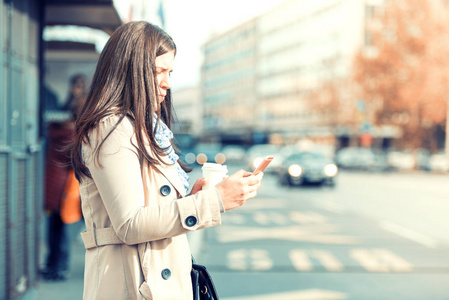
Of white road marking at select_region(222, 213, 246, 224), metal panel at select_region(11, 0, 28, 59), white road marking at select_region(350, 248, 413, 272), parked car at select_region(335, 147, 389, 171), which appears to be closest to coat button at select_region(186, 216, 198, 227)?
metal panel at select_region(11, 0, 28, 59)

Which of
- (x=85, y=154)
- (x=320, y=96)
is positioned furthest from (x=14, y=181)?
(x=320, y=96)

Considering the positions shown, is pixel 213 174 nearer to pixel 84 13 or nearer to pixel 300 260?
pixel 84 13

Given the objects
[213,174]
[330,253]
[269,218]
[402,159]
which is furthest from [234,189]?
[402,159]

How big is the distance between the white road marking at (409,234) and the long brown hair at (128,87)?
25.6 ft

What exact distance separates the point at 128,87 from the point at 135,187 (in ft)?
Answer: 1.12

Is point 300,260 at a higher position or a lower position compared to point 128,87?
lower

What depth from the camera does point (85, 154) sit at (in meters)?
1.82

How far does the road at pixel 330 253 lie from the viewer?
6.01 metres

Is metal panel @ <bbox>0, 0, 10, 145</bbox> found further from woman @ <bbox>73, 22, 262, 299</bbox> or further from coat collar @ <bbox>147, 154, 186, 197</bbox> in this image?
coat collar @ <bbox>147, 154, 186, 197</bbox>

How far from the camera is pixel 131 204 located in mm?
1732

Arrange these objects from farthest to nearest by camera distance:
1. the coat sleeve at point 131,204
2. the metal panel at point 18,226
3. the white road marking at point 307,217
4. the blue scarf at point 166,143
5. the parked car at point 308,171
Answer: the parked car at point 308,171, the white road marking at point 307,217, the metal panel at point 18,226, the blue scarf at point 166,143, the coat sleeve at point 131,204

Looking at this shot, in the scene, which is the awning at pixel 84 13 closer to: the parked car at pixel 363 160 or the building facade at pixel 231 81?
the parked car at pixel 363 160

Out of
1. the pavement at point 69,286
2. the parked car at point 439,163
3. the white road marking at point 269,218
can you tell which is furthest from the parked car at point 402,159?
the pavement at point 69,286

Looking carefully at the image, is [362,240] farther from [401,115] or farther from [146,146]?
[401,115]
